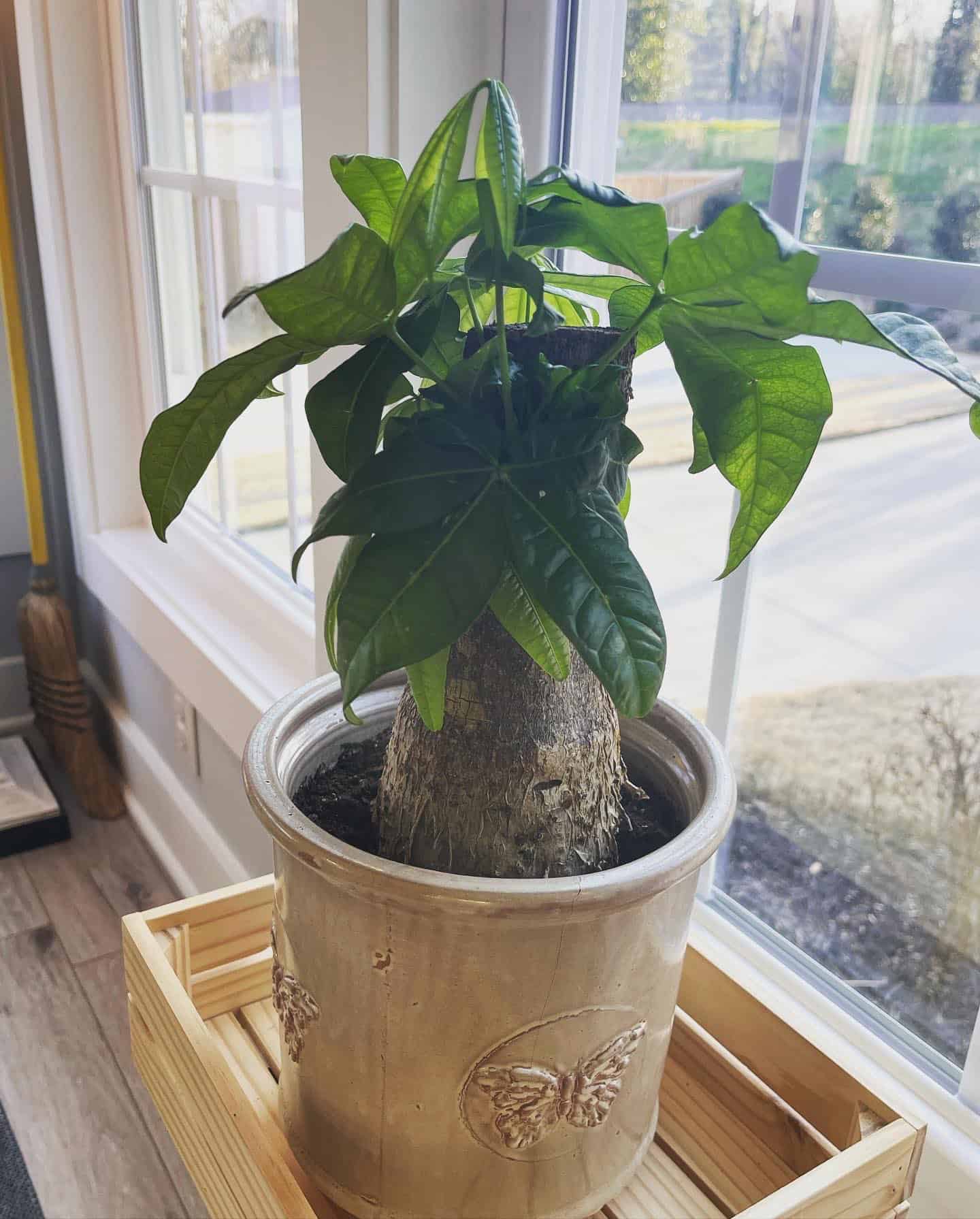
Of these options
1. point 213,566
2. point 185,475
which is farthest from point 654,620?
point 213,566

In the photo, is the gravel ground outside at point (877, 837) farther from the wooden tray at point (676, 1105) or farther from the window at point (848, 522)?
the wooden tray at point (676, 1105)

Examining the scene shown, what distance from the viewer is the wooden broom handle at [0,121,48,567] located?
1.81 meters

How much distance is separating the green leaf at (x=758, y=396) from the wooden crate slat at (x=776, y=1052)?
37 cm

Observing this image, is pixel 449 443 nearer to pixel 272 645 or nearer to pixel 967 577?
pixel 967 577

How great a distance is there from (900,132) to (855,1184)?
619mm

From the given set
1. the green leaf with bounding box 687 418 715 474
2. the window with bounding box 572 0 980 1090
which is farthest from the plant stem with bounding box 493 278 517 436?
the window with bounding box 572 0 980 1090

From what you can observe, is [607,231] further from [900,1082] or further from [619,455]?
[900,1082]

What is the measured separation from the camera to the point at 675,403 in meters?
0.86

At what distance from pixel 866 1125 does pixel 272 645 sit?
3.31 ft

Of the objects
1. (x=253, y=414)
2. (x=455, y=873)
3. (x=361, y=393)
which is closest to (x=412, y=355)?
(x=361, y=393)

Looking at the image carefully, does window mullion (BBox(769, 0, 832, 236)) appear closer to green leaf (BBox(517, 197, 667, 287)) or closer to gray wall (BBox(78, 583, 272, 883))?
green leaf (BBox(517, 197, 667, 287))

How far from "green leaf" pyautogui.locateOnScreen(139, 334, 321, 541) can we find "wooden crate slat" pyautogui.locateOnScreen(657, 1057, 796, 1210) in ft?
1.65

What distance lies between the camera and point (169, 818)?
1758mm

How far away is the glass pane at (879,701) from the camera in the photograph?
0.69 metres
